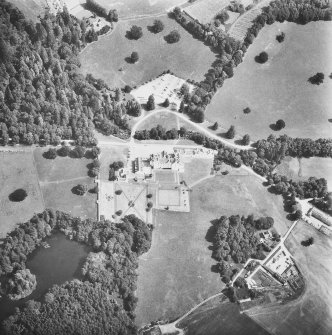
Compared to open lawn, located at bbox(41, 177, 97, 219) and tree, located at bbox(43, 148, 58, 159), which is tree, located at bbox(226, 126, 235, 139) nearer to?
open lawn, located at bbox(41, 177, 97, 219)

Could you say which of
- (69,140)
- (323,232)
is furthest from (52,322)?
(323,232)

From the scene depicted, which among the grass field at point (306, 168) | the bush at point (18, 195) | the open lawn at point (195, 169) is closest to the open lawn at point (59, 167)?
the bush at point (18, 195)

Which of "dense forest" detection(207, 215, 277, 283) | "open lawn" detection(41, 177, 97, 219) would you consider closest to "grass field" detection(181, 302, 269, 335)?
"dense forest" detection(207, 215, 277, 283)

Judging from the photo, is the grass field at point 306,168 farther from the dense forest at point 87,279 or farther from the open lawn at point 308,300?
the dense forest at point 87,279

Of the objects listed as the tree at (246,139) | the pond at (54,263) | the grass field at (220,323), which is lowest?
the grass field at (220,323)

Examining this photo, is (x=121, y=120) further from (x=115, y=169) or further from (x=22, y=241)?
(x=22, y=241)
